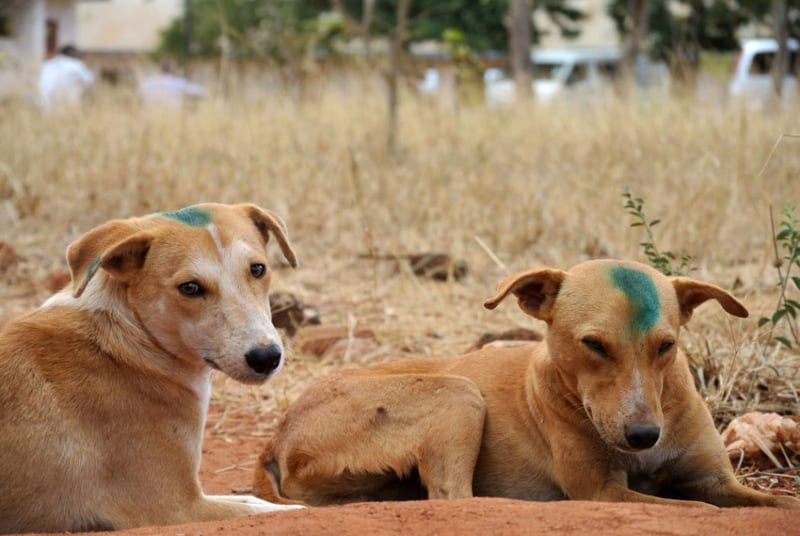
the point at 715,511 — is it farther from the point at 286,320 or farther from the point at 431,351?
the point at 286,320

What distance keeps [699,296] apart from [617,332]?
0.51 metres

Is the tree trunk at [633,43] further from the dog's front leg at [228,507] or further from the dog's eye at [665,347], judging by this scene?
the dog's front leg at [228,507]

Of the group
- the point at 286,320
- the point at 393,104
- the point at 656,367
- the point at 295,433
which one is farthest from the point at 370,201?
the point at 656,367

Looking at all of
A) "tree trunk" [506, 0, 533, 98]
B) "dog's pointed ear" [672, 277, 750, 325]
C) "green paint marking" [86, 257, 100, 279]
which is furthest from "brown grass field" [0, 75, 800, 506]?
"tree trunk" [506, 0, 533, 98]

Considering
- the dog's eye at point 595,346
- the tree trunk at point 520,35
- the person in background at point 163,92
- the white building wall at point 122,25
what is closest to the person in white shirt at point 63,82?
the person in background at point 163,92

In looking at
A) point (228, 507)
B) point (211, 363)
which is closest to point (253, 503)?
point (228, 507)

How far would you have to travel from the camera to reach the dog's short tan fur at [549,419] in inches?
160

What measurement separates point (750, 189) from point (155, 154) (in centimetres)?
611

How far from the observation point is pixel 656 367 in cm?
406

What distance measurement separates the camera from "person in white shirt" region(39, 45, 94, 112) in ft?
48.2

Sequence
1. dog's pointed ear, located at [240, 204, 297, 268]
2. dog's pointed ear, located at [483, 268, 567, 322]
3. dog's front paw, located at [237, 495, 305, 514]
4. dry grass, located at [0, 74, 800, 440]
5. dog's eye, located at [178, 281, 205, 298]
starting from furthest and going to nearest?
1. dry grass, located at [0, 74, 800, 440]
2. dog's pointed ear, located at [240, 204, 297, 268]
3. dog's pointed ear, located at [483, 268, 567, 322]
4. dog's front paw, located at [237, 495, 305, 514]
5. dog's eye, located at [178, 281, 205, 298]

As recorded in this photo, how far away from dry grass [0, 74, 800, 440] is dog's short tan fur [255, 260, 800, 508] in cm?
141

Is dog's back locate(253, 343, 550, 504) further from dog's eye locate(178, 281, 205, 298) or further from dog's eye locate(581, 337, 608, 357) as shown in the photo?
dog's eye locate(178, 281, 205, 298)

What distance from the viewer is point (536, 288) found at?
4.51 meters
